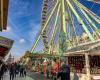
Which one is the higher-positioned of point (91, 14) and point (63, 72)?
point (91, 14)

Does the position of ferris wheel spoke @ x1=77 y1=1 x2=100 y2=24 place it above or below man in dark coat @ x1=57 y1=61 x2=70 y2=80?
above

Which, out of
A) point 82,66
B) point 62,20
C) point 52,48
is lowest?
point 82,66

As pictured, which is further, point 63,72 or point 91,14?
point 91,14

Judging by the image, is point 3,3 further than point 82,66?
No

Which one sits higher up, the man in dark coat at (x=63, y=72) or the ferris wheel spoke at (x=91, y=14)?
the ferris wheel spoke at (x=91, y=14)

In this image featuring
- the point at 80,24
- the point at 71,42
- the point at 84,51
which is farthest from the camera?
the point at 71,42

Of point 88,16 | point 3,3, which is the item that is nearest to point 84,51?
point 3,3

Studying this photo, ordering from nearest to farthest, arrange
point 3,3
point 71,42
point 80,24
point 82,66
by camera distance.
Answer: point 3,3
point 82,66
point 80,24
point 71,42

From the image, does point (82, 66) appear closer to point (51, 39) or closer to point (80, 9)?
point (80, 9)

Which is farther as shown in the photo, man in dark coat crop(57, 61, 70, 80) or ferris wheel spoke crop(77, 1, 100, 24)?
ferris wheel spoke crop(77, 1, 100, 24)

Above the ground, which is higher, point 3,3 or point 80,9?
point 80,9

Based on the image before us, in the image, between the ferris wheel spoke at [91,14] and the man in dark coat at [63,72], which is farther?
the ferris wheel spoke at [91,14]

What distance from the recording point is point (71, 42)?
1516 inches

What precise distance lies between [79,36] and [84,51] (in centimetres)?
1815
